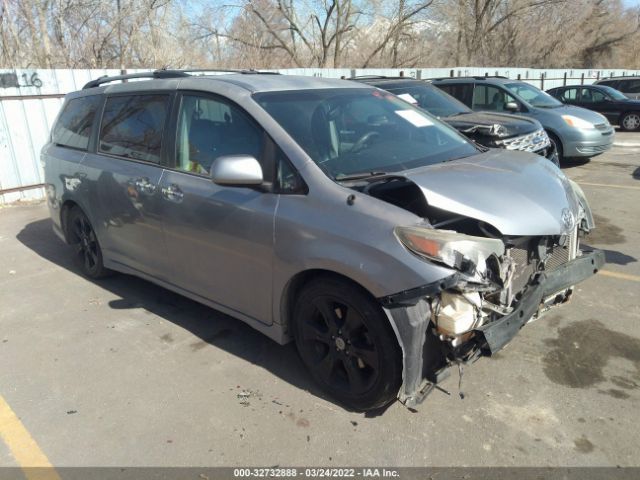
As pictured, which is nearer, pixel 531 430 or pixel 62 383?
pixel 531 430

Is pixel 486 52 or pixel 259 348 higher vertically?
pixel 486 52

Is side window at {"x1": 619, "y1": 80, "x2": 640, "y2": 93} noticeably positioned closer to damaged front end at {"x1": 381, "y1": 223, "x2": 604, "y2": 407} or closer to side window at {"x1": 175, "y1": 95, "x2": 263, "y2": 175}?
damaged front end at {"x1": 381, "y1": 223, "x2": 604, "y2": 407}

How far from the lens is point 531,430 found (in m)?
2.80

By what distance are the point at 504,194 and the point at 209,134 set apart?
1.99m

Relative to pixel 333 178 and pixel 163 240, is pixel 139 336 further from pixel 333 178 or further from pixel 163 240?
pixel 333 178

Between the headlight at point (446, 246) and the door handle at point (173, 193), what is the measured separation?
1.71 meters

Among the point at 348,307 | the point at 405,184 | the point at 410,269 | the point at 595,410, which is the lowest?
the point at 595,410

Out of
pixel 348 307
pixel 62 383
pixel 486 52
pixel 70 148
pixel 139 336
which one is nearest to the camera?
pixel 348 307

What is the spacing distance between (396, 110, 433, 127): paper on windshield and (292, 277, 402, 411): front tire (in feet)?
5.44

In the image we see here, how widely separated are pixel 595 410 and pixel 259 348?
219 cm

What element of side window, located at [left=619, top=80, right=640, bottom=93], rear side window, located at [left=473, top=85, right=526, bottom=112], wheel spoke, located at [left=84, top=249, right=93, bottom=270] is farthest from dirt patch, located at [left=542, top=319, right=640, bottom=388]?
side window, located at [left=619, top=80, right=640, bottom=93]

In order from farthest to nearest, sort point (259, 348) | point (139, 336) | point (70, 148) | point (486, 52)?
point (486, 52)
point (70, 148)
point (139, 336)
point (259, 348)

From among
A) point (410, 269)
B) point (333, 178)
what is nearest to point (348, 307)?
point (410, 269)

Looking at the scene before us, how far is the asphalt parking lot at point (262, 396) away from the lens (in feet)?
8.92
